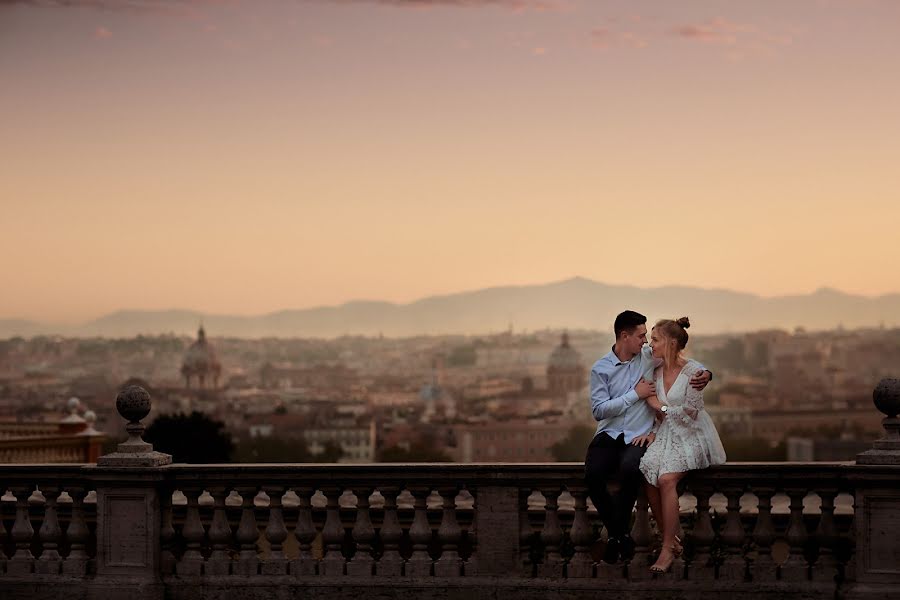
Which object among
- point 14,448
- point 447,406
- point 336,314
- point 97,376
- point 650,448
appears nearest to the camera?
point 650,448

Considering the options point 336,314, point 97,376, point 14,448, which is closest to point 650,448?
point 14,448

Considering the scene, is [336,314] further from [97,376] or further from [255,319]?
[97,376]

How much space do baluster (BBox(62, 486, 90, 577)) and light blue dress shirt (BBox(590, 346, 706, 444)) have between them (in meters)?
3.22

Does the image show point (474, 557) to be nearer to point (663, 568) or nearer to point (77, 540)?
point (663, 568)

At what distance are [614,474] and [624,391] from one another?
1.57 feet

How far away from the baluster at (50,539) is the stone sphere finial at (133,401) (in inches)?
29.9

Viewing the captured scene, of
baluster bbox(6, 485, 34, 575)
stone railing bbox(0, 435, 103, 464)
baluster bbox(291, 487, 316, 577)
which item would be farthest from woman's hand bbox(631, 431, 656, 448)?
stone railing bbox(0, 435, 103, 464)

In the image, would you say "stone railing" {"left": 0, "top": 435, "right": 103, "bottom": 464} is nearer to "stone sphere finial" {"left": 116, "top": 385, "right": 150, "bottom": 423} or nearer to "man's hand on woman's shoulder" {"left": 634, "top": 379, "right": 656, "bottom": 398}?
"stone sphere finial" {"left": 116, "top": 385, "right": 150, "bottom": 423}

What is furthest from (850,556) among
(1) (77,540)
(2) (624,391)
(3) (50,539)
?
(3) (50,539)

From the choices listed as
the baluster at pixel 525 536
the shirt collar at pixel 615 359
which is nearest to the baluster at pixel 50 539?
the baluster at pixel 525 536

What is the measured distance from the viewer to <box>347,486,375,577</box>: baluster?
8.59 m

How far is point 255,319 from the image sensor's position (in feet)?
539

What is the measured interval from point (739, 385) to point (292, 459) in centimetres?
5867

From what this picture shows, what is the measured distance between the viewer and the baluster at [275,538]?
8.65 m
